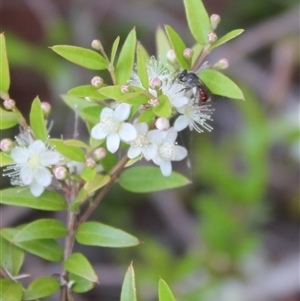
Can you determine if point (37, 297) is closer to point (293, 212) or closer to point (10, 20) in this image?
point (293, 212)

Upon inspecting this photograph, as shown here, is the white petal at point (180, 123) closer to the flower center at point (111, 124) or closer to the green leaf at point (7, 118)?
the flower center at point (111, 124)

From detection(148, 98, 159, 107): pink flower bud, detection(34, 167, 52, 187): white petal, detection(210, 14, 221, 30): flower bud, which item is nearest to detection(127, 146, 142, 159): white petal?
detection(148, 98, 159, 107): pink flower bud

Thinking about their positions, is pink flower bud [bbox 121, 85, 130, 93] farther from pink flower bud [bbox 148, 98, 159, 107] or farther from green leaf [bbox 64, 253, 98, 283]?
green leaf [bbox 64, 253, 98, 283]

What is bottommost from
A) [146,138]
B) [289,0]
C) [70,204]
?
[70,204]

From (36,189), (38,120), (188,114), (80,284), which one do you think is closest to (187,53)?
(188,114)

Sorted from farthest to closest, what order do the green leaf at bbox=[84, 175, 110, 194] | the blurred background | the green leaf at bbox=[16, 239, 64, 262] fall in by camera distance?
the blurred background
the green leaf at bbox=[16, 239, 64, 262]
the green leaf at bbox=[84, 175, 110, 194]

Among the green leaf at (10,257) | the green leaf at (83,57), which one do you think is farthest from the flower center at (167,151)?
the green leaf at (10,257)

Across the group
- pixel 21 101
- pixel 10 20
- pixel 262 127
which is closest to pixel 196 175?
pixel 262 127
